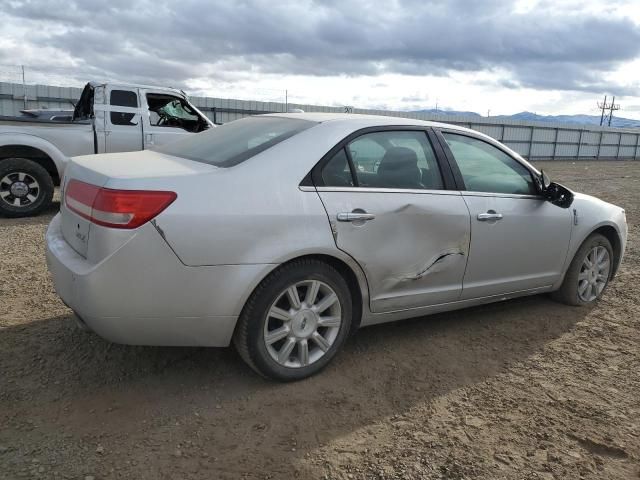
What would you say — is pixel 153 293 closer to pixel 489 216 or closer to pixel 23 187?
pixel 489 216

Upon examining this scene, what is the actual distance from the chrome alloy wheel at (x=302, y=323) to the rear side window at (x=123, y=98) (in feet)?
22.0

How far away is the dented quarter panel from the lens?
120 inches

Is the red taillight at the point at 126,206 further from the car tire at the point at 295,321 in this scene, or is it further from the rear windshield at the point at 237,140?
the car tire at the point at 295,321

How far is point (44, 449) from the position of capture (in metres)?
2.38

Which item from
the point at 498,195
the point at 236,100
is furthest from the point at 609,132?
the point at 498,195

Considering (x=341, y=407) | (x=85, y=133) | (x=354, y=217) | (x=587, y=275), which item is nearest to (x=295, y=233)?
(x=354, y=217)

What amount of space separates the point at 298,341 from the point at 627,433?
1.76 metres

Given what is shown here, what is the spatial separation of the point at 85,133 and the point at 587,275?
6931mm

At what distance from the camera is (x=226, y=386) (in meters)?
3.00

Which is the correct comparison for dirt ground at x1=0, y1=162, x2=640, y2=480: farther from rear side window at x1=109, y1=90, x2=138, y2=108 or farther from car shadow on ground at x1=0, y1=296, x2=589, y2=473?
rear side window at x1=109, y1=90, x2=138, y2=108

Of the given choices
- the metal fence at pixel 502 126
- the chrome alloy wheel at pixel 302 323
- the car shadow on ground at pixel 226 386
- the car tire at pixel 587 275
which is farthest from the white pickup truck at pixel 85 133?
the metal fence at pixel 502 126

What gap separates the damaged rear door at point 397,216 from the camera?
3061 mm

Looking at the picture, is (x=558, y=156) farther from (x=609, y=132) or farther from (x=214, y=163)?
(x=214, y=163)

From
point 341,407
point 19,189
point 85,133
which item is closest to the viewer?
point 341,407
